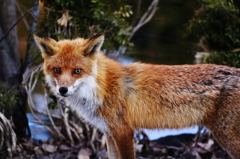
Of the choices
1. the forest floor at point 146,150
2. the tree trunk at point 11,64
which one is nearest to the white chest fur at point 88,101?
the forest floor at point 146,150

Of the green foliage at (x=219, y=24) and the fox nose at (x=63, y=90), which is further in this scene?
the green foliage at (x=219, y=24)

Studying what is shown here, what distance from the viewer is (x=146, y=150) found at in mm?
5559

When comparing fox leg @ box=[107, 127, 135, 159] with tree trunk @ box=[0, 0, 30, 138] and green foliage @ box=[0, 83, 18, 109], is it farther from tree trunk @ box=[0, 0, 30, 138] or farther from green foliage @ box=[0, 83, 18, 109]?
tree trunk @ box=[0, 0, 30, 138]

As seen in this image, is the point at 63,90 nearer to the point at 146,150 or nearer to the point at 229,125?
the point at 229,125

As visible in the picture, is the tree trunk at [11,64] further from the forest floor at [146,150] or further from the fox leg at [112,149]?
the fox leg at [112,149]

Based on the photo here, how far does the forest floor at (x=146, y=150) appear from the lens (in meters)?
5.29

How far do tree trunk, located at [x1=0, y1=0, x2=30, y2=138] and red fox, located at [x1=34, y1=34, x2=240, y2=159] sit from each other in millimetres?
1955

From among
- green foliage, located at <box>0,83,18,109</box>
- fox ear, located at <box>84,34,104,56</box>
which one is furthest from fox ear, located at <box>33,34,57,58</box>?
green foliage, located at <box>0,83,18,109</box>

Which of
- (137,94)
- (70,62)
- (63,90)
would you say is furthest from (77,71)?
(137,94)

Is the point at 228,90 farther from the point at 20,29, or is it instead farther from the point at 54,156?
the point at 20,29

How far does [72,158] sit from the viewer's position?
5.26m

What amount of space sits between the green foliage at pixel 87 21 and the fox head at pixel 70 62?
1.27 metres

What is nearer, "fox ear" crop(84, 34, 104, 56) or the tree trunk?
"fox ear" crop(84, 34, 104, 56)

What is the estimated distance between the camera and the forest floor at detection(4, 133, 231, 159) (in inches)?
208
